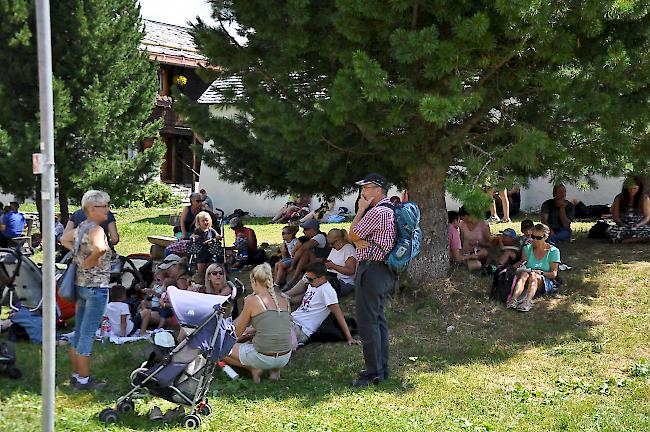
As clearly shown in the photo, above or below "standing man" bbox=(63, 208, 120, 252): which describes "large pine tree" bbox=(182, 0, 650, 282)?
above

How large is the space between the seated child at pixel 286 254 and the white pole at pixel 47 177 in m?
7.27

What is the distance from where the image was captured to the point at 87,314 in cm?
632

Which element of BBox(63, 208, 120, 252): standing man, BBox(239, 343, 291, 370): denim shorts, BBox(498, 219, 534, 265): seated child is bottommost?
BBox(239, 343, 291, 370): denim shorts

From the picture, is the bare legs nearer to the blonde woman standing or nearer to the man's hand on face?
the blonde woman standing

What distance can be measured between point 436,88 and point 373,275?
96.5 inches


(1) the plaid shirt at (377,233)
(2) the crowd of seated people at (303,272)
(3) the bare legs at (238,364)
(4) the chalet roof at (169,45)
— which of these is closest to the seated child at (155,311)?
(2) the crowd of seated people at (303,272)

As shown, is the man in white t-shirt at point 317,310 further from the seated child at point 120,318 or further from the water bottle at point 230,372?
the seated child at point 120,318

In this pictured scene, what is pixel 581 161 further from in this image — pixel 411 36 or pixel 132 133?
pixel 132 133

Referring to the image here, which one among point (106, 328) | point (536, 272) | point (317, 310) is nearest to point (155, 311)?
point (106, 328)

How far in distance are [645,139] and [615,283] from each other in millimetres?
2002

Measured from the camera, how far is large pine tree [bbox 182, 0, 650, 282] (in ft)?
24.1

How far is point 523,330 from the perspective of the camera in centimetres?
834

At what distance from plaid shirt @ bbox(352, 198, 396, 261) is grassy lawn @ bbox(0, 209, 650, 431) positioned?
3.93ft

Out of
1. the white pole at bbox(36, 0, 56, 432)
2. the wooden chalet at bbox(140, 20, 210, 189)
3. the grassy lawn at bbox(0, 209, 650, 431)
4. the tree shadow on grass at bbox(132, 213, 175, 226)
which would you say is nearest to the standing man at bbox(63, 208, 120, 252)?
the grassy lawn at bbox(0, 209, 650, 431)
